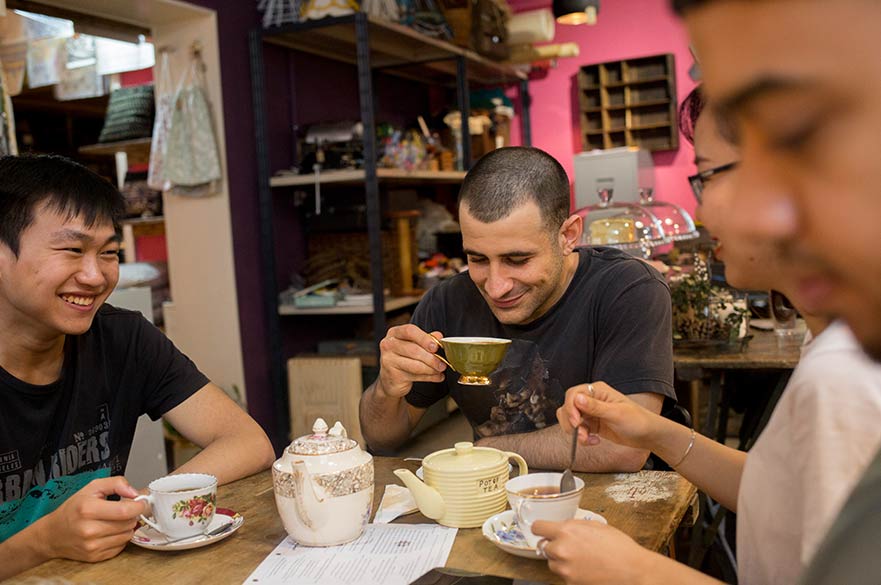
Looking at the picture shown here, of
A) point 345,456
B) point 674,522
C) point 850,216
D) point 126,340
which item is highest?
point 850,216

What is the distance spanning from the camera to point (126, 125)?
191 inches

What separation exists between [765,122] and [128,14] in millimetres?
4452

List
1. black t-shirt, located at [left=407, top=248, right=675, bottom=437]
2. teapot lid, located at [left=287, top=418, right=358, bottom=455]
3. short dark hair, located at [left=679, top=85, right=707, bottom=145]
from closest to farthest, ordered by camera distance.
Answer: teapot lid, located at [left=287, top=418, right=358, bottom=455]
short dark hair, located at [left=679, top=85, right=707, bottom=145]
black t-shirt, located at [left=407, top=248, right=675, bottom=437]

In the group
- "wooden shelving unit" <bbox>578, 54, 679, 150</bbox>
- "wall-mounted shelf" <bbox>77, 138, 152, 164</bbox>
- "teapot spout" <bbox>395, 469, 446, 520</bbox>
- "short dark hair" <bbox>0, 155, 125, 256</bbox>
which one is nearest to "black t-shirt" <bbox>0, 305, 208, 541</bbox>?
"short dark hair" <bbox>0, 155, 125, 256</bbox>

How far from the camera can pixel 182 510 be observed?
1418mm

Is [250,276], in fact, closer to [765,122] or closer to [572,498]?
[572,498]

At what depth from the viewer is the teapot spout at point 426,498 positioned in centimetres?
143

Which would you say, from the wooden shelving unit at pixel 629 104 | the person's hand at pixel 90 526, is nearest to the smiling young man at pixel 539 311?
the person's hand at pixel 90 526

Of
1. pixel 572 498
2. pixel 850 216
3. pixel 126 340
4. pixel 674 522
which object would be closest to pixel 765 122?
pixel 850 216

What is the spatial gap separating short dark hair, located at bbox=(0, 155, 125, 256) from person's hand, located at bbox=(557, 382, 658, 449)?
1186 mm

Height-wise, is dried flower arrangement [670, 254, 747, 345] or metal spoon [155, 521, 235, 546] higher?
dried flower arrangement [670, 254, 747, 345]

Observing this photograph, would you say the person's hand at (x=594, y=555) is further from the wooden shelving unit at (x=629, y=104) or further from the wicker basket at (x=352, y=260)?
the wooden shelving unit at (x=629, y=104)

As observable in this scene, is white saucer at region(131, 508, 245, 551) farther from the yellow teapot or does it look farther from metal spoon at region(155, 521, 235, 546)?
the yellow teapot

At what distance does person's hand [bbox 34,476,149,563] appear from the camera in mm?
1382
